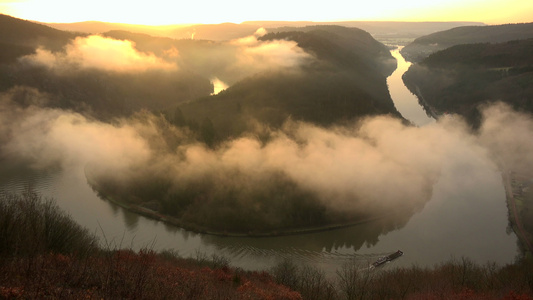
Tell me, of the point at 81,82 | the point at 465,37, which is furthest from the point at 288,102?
the point at 465,37

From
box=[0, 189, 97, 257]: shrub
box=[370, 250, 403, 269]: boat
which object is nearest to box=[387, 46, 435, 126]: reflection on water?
box=[370, 250, 403, 269]: boat

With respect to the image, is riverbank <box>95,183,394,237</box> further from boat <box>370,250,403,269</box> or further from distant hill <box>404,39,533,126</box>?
distant hill <box>404,39,533,126</box>

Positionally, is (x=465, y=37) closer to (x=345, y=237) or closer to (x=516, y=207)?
(x=516, y=207)

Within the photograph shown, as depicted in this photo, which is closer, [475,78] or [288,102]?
[288,102]

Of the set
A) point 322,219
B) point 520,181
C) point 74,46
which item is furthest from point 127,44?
point 520,181

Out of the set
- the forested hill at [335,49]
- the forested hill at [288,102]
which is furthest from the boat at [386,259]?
the forested hill at [335,49]

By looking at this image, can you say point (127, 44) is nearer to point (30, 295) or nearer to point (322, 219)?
point (322, 219)
